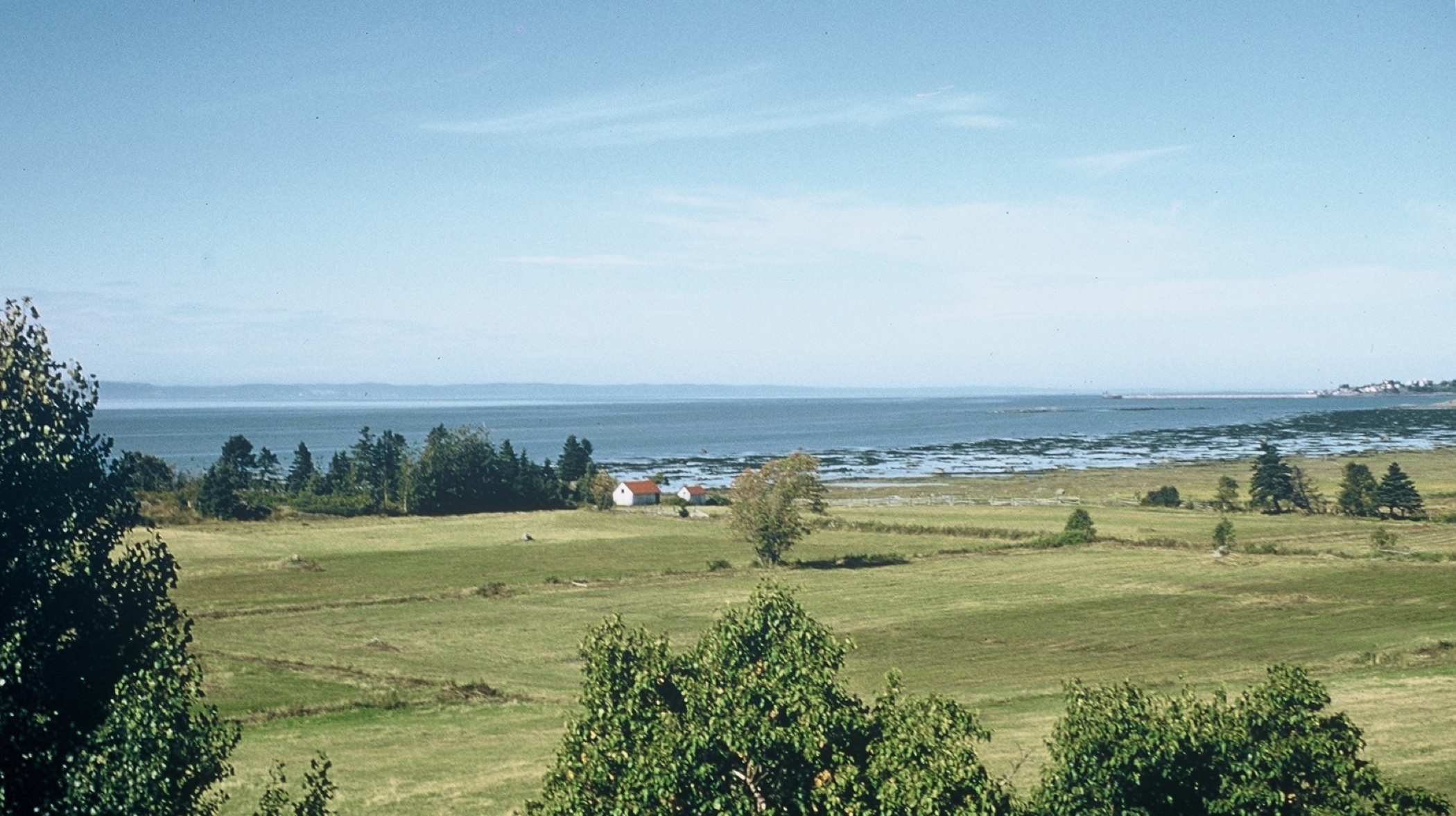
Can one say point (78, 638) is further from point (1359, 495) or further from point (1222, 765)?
point (1359, 495)

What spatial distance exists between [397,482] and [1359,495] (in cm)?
10450

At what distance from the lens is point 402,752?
36.6 metres

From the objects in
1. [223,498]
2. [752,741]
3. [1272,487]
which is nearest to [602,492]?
[223,498]

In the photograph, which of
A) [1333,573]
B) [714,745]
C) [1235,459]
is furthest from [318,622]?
[1235,459]

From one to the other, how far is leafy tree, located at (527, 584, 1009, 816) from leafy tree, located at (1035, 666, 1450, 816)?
78.6 inches

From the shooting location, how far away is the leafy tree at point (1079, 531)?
89.8 metres

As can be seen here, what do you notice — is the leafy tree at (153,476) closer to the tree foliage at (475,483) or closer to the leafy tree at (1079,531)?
the tree foliage at (475,483)

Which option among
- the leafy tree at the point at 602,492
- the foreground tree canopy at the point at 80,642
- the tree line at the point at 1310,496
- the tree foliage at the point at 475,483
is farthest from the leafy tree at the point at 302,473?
the foreground tree canopy at the point at 80,642

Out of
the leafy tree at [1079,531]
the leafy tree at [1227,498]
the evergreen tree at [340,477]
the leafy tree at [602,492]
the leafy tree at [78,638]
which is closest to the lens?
the leafy tree at [78,638]

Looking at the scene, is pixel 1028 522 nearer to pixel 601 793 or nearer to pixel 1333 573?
pixel 1333 573

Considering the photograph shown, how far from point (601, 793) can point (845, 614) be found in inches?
1701

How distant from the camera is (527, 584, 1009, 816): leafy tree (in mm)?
19172

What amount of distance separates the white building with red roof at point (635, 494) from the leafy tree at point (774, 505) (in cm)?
4261

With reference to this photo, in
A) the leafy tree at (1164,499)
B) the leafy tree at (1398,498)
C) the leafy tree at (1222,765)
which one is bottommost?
the leafy tree at (1164,499)
